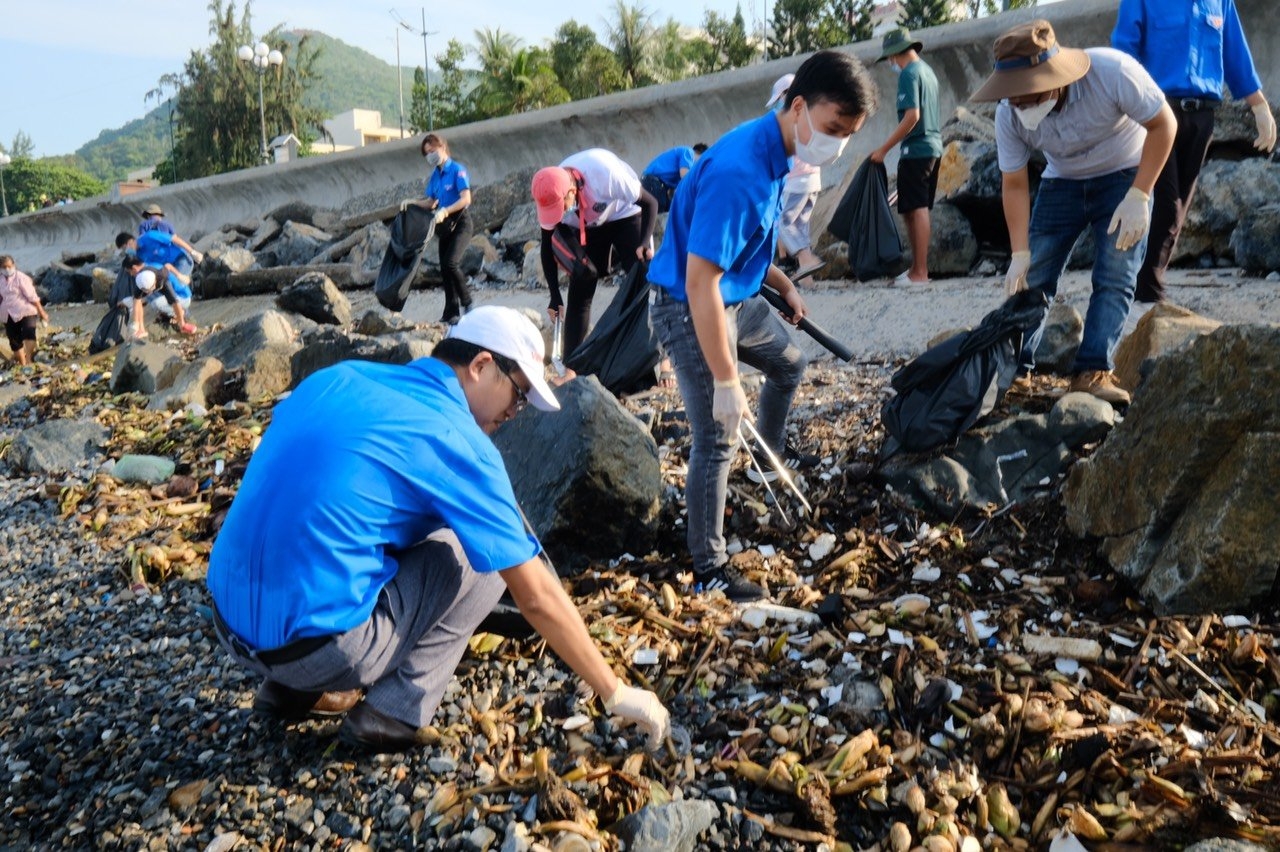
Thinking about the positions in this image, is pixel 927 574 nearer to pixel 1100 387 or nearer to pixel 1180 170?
pixel 1100 387

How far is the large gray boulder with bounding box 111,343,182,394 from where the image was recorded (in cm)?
760

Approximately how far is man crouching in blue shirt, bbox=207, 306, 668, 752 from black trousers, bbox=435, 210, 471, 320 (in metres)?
5.73

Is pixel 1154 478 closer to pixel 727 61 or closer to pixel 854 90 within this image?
pixel 854 90

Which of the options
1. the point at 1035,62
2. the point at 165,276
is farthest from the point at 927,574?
the point at 165,276

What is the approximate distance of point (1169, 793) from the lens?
2273 mm

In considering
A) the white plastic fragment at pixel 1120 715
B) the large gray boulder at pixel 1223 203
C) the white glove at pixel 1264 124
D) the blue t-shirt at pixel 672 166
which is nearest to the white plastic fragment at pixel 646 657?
the white plastic fragment at pixel 1120 715

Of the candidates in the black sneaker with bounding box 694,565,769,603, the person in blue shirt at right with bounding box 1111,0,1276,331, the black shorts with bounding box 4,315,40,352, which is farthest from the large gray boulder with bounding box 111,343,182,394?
the person in blue shirt at right with bounding box 1111,0,1276,331

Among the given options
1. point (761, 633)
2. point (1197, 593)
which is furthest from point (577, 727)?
point (1197, 593)

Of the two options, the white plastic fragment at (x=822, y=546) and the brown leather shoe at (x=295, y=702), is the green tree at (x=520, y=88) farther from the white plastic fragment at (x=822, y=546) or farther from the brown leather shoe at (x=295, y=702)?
the brown leather shoe at (x=295, y=702)

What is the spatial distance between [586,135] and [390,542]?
10392mm

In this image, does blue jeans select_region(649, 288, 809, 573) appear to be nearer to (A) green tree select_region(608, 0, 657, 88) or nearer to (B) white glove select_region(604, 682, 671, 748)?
(B) white glove select_region(604, 682, 671, 748)

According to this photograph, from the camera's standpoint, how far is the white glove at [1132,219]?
12.1 ft

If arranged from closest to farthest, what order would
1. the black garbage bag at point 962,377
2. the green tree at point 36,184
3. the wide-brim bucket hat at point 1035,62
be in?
1. the wide-brim bucket hat at point 1035,62
2. the black garbage bag at point 962,377
3. the green tree at point 36,184

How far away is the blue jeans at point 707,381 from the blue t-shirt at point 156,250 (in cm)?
942
